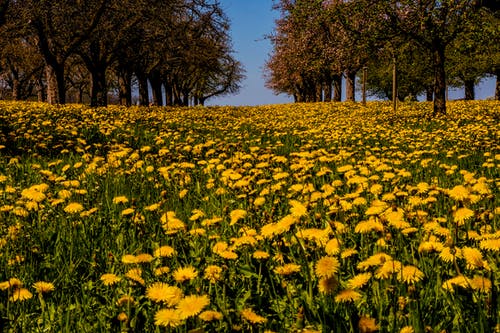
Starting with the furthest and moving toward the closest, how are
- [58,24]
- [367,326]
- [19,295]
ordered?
[58,24] → [19,295] → [367,326]

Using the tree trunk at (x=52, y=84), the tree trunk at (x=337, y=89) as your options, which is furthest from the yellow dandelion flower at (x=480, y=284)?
the tree trunk at (x=337, y=89)

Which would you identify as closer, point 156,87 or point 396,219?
point 396,219

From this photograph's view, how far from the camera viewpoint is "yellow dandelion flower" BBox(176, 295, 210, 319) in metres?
1.48

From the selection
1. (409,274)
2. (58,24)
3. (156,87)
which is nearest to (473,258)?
(409,274)

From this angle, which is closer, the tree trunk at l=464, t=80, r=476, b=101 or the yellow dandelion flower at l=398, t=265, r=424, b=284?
the yellow dandelion flower at l=398, t=265, r=424, b=284

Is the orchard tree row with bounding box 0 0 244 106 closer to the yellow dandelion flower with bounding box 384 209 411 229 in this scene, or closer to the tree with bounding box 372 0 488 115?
the tree with bounding box 372 0 488 115

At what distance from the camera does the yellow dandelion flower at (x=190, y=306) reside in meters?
1.48

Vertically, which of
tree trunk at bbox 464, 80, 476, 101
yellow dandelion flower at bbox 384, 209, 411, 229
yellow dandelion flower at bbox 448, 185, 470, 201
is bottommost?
yellow dandelion flower at bbox 384, 209, 411, 229

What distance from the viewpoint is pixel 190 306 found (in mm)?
1537

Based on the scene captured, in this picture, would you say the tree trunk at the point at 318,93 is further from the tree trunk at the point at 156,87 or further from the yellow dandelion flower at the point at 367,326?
the yellow dandelion flower at the point at 367,326

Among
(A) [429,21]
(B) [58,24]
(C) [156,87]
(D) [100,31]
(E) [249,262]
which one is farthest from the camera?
(C) [156,87]

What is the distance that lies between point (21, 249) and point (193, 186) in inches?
90.0

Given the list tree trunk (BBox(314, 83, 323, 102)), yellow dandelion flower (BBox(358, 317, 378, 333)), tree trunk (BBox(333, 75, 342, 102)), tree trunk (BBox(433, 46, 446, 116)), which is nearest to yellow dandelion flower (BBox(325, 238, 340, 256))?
yellow dandelion flower (BBox(358, 317, 378, 333))

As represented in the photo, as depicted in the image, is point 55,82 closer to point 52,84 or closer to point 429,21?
point 52,84
